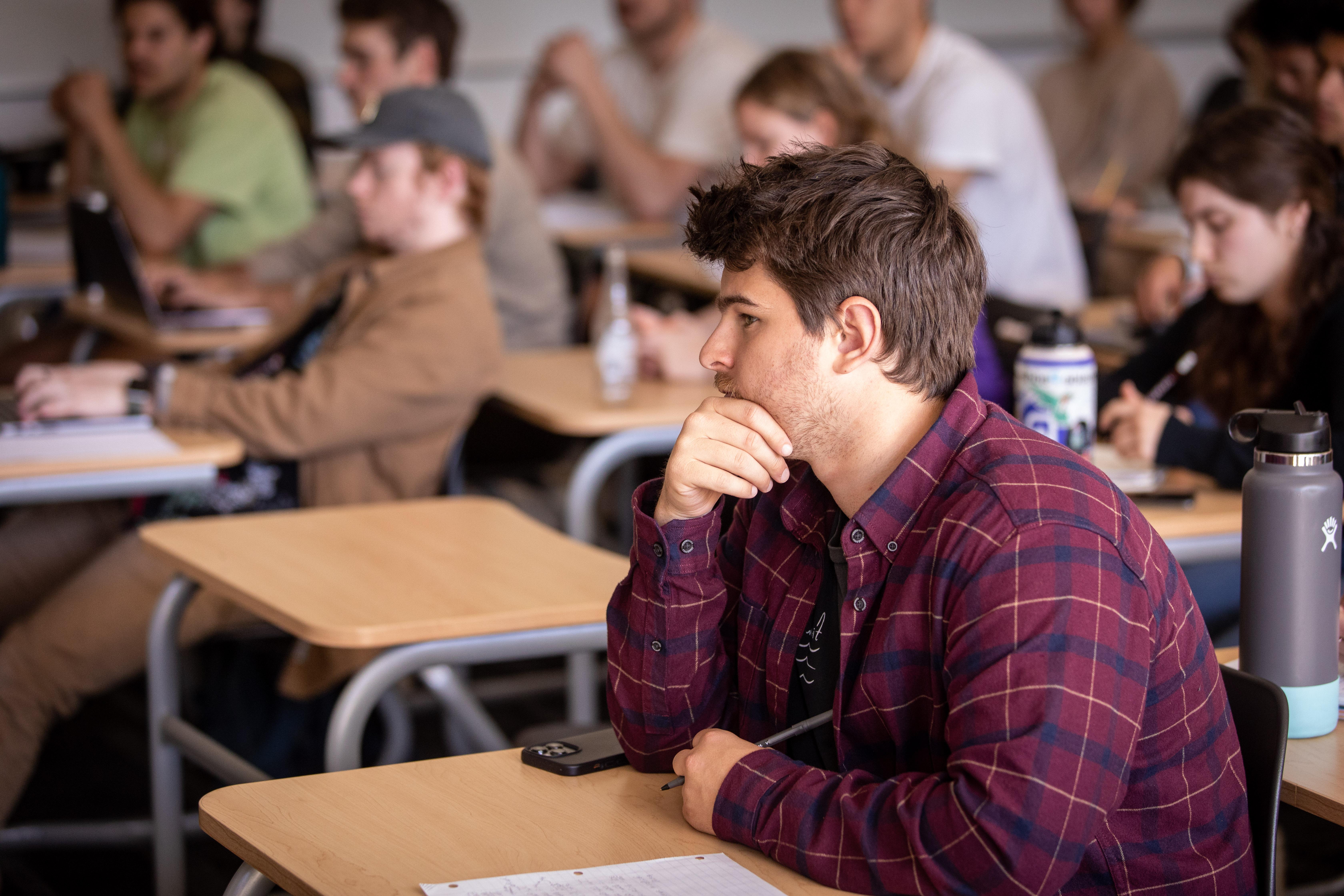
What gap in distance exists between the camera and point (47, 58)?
572cm

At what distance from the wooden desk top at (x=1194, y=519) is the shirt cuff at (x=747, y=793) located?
0.90 metres

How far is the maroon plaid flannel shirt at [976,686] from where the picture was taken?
0.99 metres

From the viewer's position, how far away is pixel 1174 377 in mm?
2375

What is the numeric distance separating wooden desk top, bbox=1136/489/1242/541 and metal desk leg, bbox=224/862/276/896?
116 cm

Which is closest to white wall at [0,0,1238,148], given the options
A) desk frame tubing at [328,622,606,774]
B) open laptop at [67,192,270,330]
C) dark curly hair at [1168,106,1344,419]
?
open laptop at [67,192,270,330]

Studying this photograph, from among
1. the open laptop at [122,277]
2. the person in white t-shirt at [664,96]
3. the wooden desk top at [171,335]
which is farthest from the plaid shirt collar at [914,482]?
the person in white t-shirt at [664,96]

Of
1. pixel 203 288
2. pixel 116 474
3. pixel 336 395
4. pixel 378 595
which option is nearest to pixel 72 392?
pixel 116 474

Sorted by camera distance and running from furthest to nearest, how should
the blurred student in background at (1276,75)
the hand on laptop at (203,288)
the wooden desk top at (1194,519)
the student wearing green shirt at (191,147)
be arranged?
the student wearing green shirt at (191,147)
the hand on laptop at (203,288)
the blurred student in background at (1276,75)
the wooden desk top at (1194,519)

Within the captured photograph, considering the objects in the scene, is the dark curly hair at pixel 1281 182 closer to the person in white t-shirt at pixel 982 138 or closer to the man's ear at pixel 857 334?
the man's ear at pixel 857 334

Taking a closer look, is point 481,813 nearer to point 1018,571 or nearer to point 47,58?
point 1018,571

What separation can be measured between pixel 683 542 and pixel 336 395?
1226 mm

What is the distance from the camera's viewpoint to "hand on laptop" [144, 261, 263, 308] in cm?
350

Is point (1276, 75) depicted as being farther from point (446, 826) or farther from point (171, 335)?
point (446, 826)

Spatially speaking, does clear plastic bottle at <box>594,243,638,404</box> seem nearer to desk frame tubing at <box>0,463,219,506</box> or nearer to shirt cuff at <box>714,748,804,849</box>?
desk frame tubing at <box>0,463,219,506</box>
